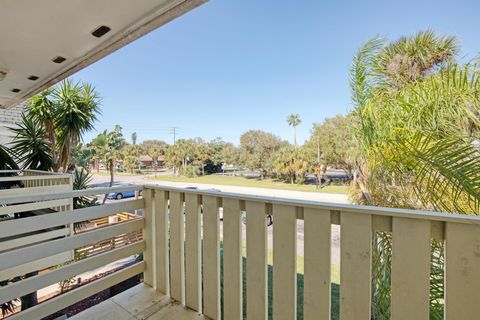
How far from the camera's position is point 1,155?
12.0 ft

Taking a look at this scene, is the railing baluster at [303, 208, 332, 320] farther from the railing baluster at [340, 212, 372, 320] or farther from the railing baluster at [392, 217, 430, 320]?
the railing baluster at [392, 217, 430, 320]

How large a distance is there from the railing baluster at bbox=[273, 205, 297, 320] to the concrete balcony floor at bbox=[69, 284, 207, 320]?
2.04 ft

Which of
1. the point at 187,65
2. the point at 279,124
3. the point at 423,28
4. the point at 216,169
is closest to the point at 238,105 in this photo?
the point at 279,124

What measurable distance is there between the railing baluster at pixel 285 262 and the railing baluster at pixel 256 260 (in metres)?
0.07

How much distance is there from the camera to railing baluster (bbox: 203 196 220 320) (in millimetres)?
1487

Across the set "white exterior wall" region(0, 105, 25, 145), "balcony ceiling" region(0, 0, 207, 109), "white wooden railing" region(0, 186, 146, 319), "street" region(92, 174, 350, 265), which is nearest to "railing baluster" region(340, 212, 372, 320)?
"street" region(92, 174, 350, 265)

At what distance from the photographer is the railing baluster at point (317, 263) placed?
3.60 feet

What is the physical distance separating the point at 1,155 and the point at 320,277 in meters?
4.93

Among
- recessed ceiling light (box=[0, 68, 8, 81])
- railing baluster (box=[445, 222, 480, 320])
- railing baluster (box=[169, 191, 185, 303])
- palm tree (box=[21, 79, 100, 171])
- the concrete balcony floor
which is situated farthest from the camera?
palm tree (box=[21, 79, 100, 171])

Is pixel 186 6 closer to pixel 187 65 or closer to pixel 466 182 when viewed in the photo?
pixel 466 182

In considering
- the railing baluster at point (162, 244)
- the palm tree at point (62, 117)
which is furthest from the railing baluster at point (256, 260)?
the palm tree at point (62, 117)

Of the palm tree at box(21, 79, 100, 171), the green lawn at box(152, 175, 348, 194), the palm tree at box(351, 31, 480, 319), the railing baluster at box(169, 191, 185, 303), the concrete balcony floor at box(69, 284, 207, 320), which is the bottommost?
the green lawn at box(152, 175, 348, 194)

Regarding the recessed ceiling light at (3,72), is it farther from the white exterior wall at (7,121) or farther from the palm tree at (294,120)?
the palm tree at (294,120)

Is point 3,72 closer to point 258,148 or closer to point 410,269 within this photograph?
point 410,269
